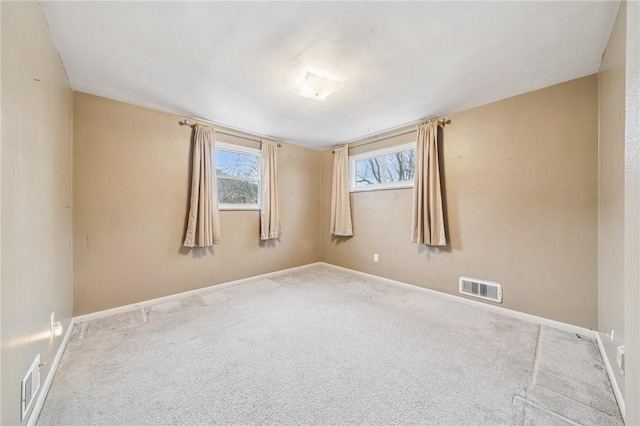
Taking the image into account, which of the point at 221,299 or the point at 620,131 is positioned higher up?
the point at 620,131

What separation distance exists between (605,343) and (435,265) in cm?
151

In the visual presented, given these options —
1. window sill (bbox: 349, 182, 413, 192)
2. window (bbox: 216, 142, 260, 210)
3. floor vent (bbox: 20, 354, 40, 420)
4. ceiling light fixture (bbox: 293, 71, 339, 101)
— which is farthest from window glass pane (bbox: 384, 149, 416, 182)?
floor vent (bbox: 20, 354, 40, 420)

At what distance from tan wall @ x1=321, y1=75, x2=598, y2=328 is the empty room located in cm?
2

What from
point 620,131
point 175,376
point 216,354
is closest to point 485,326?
point 620,131

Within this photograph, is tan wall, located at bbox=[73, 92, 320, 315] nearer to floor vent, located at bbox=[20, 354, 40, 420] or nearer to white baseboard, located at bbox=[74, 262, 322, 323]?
white baseboard, located at bbox=[74, 262, 322, 323]

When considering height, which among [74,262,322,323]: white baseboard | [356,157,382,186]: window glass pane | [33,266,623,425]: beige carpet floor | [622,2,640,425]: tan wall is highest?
[356,157,382,186]: window glass pane

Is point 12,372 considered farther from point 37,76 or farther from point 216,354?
point 37,76

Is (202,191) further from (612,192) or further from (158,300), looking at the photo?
(612,192)

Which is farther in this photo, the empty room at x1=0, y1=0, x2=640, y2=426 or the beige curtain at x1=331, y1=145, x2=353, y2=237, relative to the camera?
the beige curtain at x1=331, y1=145, x2=353, y2=237

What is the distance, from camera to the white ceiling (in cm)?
147

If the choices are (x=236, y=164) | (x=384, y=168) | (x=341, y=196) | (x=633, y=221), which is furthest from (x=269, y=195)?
(x=633, y=221)

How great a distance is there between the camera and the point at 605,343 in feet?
5.83

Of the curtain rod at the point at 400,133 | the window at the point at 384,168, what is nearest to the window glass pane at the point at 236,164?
the curtain rod at the point at 400,133

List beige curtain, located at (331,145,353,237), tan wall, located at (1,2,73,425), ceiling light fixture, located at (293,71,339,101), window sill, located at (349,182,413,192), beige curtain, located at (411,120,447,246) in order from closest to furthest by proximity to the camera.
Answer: tan wall, located at (1,2,73,425)
ceiling light fixture, located at (293,71,339,101)
beige curtain, located at (411,120,447,246)
window sill, located at (349,182,413,192)
beige curtain, located at (331,145,353,237)
